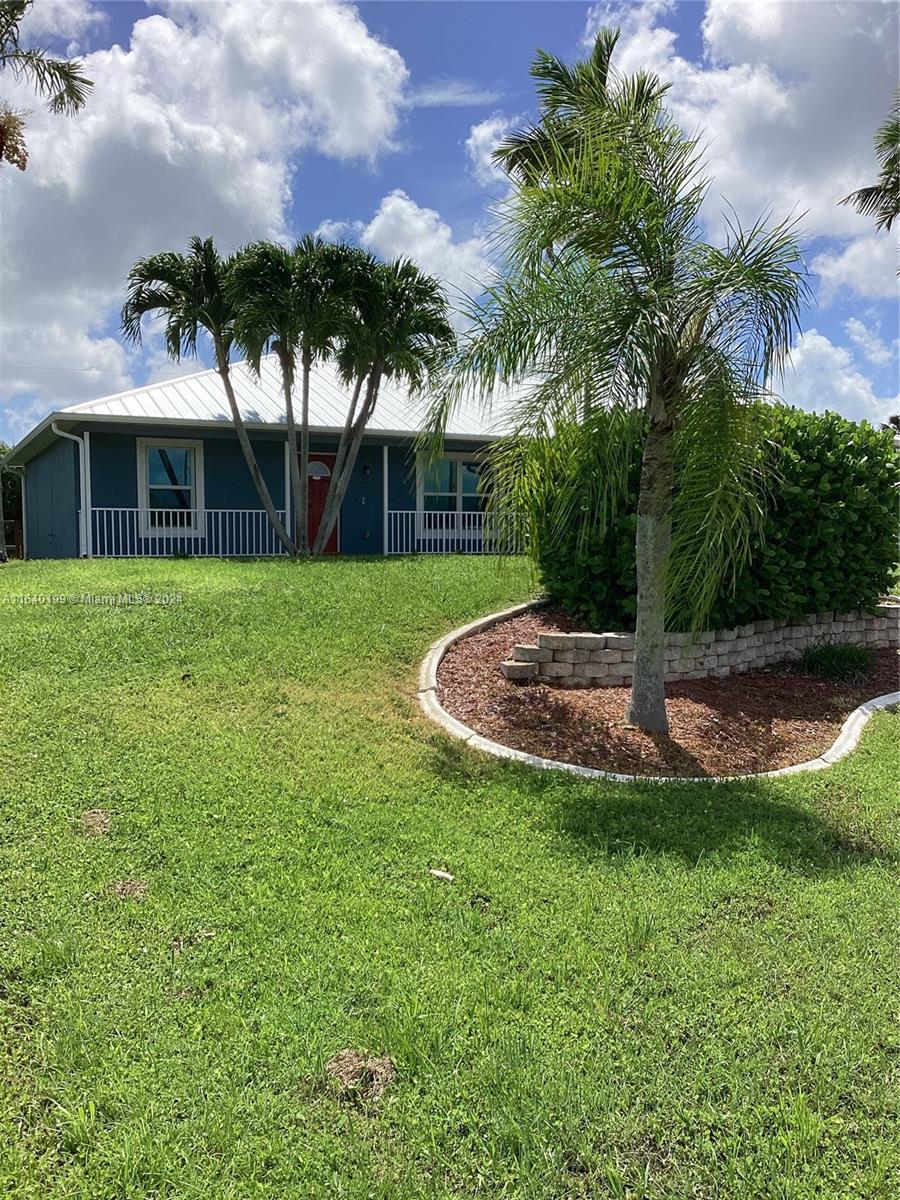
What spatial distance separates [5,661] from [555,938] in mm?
5009

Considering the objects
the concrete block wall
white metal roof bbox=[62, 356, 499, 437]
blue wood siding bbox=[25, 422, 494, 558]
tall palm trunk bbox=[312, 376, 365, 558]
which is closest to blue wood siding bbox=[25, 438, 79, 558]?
blue wood siding bbox=[25, 422, 494, 558]

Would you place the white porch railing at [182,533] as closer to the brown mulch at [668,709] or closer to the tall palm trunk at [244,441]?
the tall palm trunk at [244,441]

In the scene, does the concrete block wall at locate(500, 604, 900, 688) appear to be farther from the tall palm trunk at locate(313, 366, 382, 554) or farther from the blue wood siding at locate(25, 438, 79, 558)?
the blue wood siding at locate(25, 438, 79, 558)

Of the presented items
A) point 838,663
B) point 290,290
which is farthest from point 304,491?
point 838,663

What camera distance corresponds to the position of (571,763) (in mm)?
5215

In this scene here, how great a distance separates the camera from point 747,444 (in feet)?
16.5

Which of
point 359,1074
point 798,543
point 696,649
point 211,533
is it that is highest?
point 211,533

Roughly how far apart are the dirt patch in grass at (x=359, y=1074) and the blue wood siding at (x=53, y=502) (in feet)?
46.7

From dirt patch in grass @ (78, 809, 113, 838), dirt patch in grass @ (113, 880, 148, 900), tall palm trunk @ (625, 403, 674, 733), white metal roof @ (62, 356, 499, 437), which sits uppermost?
white metal roof @ (62, 356, 499, 437)

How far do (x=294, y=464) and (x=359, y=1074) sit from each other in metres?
12.7

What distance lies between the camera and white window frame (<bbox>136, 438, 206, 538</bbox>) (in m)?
14.6

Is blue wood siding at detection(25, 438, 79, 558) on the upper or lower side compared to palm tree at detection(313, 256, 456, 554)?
lower

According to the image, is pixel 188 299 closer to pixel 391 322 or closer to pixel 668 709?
pixel 391 322

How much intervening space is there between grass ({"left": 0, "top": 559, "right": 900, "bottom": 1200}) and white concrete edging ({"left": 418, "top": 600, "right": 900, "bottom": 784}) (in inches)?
8.5
